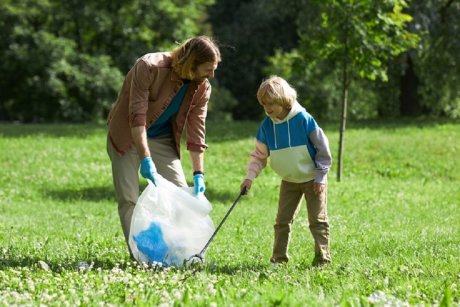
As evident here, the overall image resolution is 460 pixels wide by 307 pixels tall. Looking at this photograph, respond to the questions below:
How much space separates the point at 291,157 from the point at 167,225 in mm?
1107

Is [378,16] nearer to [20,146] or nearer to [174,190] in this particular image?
[174,190]

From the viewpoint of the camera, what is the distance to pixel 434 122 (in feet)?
73.0

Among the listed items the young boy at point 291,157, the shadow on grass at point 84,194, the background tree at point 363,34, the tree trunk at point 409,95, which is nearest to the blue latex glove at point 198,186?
the young boy at point 291,157

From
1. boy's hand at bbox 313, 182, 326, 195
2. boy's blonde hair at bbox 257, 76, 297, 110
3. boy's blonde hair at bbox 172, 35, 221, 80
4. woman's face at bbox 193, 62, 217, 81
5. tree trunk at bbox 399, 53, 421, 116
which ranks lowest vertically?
tree trunk at bbox 399, 53, 421, 116

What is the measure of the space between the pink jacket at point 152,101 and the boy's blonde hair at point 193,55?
0.13m

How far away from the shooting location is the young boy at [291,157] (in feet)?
19.2

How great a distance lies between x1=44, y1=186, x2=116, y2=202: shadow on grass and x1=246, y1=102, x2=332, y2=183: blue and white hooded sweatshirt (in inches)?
284

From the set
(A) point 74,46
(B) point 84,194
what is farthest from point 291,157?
(A) point 74,46

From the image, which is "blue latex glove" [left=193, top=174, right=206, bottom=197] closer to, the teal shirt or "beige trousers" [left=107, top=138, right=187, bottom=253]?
"beige trousers" [left=107, top=138, right=187, bottom=253]

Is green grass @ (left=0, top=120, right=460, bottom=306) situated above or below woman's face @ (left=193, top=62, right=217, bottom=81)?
below

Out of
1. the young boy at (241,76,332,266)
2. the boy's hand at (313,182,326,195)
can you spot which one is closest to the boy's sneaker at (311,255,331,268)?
the young boy at (241,76,332,266)

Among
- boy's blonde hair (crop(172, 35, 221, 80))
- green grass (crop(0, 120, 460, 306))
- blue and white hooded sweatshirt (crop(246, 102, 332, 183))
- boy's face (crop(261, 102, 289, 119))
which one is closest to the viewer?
green grass (crop(0, 120, 460, 306))

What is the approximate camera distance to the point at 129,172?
6289 millimetres

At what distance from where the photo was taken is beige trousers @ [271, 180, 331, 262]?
615cm
